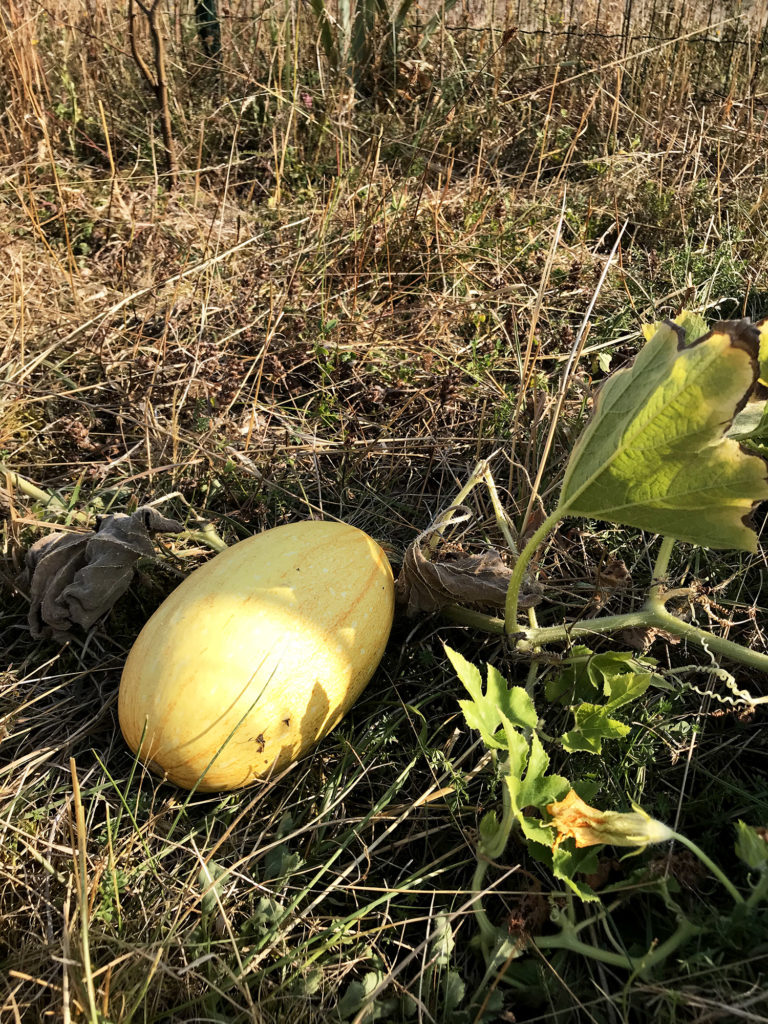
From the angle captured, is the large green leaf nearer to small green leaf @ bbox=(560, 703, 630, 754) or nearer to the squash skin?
small green leaf @ bbox=(560, 703, 630, 754)

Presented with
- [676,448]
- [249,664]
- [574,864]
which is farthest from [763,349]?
[249,664]

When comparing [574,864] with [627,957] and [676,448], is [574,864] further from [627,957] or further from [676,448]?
[676,448]

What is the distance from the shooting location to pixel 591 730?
1467 mm

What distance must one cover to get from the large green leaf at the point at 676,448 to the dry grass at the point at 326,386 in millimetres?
368

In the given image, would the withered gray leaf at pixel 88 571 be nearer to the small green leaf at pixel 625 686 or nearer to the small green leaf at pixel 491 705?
the small green leaf at pixel 491 705

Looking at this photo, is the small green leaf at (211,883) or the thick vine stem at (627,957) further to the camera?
the small green leaf at (211,883)

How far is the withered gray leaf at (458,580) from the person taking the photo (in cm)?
169

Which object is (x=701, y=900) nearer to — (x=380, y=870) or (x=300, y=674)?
(x=380, y=870)

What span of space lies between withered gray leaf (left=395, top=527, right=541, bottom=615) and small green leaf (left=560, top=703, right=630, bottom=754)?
269 mm

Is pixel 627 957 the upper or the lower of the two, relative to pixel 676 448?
lower

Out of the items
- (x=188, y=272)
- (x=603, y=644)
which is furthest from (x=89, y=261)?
(x=603, y=644)

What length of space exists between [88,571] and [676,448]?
48.1 inches

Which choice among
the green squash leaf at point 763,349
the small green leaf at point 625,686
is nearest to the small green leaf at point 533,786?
the small green leaf at point 625,686

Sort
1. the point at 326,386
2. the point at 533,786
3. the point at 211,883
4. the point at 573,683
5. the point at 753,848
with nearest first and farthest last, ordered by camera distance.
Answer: the point at 753,848, the point at 533,786, the point at 211,883, the point at 573,683, the point at 326,386
